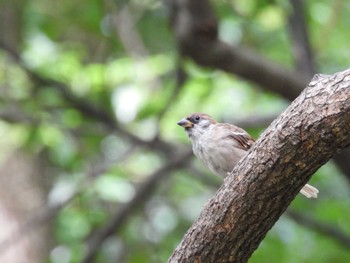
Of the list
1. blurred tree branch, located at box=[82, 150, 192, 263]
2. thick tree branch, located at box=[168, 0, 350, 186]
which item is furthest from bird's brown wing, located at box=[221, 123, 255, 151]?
blurred tree branch, located at box=[82, 150, 192, 263]

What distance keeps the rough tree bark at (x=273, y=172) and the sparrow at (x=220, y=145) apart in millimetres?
1403

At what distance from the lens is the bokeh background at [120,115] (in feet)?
23.2

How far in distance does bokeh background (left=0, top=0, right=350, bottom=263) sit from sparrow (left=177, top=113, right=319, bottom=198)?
1272 mm

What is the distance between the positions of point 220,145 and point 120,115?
2366 millimetres

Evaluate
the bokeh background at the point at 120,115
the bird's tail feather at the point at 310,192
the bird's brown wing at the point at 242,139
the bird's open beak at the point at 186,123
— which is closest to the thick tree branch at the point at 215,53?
the bokeh background at the point at 120,115

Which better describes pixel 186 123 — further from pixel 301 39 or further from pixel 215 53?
pixel 301 39

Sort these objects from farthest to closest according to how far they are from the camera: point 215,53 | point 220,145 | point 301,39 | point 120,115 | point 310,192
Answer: point 120,115, point 301,39, point 215,53, point 220,145, point 310,192

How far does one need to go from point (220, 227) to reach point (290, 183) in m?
0.36

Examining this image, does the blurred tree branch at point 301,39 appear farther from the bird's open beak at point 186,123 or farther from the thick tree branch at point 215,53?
the bird's open beak at point 186,123

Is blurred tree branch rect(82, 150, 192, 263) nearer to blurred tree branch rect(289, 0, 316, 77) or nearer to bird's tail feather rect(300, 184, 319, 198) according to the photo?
blurred tree branch rect(289, 0, 316, 77)

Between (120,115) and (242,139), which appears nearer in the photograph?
(242,139)

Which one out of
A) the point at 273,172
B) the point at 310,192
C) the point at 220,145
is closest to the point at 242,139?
the point at 220,145

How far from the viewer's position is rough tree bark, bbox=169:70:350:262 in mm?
3230

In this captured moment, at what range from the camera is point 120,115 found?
7449 millimetres
